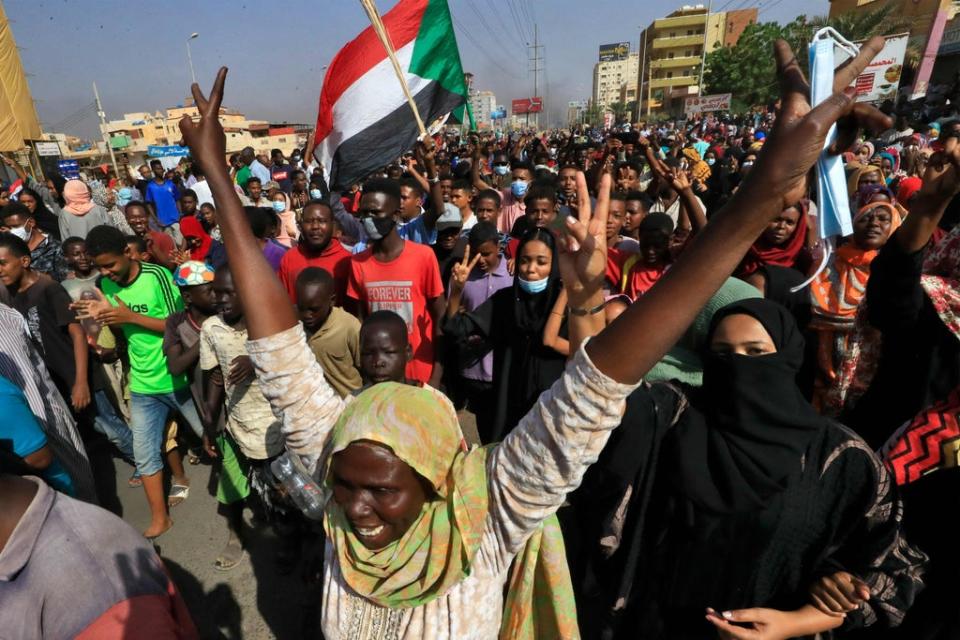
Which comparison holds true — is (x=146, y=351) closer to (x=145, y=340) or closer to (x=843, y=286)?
(x=145, y=340)

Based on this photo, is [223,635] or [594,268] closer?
[594,268]

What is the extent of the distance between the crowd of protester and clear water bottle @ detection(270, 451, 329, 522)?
258mm

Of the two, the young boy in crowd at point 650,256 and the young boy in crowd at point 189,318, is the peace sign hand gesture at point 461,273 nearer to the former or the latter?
the young boy in crowd at point 650,256

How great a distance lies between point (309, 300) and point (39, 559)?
Answer: 5.30ft

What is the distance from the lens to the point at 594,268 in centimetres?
130

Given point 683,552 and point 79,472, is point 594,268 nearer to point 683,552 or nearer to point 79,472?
point 683,552

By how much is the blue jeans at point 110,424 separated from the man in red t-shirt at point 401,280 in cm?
223

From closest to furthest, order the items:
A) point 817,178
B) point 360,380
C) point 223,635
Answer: point 817,178 → point 223,635 → point 360,380

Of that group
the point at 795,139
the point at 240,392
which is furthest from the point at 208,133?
the point at 240,392

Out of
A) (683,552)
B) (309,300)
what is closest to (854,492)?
(683,552)

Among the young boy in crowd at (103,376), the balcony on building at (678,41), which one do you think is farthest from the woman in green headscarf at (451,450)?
the balcony on building at (678,41)

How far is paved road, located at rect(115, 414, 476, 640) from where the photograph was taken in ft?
8.28

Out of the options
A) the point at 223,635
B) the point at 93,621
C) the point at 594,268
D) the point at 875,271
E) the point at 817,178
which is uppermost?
the point at 817,178

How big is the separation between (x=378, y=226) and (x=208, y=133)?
2066 millimetres
